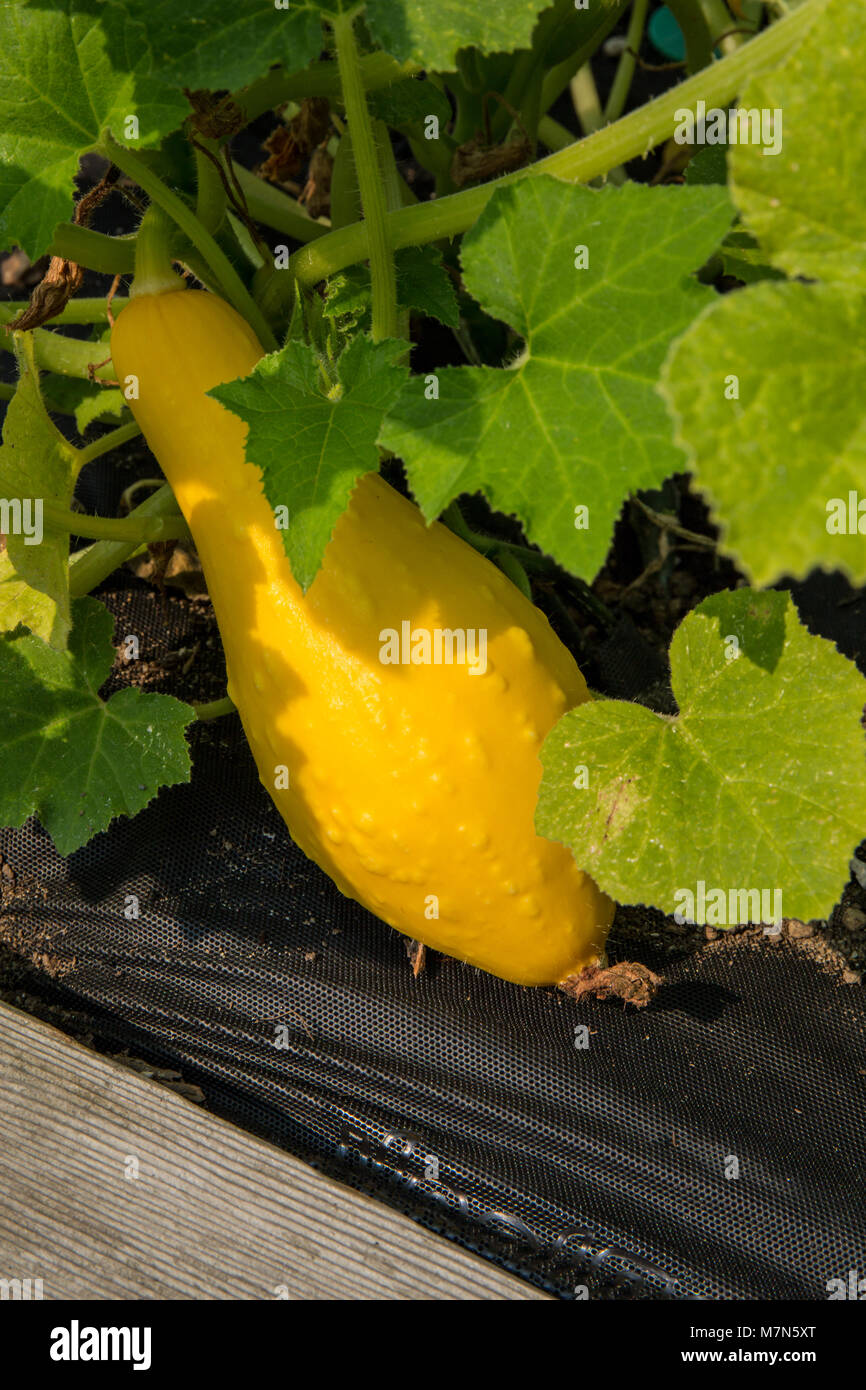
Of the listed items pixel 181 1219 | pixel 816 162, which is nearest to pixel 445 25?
pixel 816 162

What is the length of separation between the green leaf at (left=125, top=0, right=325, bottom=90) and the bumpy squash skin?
1.08 ft

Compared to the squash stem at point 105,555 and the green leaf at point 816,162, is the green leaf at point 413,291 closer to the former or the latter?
the squash stem at point 105,555

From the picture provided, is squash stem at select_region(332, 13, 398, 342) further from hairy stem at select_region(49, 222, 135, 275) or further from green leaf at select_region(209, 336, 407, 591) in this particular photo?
hairy stem at select_region(49, 222, 135, 275)

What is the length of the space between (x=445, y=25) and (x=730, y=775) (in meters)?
0.68

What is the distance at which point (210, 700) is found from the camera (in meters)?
1.51

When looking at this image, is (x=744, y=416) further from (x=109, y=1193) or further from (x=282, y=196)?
(x=282, y=196)

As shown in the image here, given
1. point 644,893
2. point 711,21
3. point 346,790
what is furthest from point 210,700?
point 711,21

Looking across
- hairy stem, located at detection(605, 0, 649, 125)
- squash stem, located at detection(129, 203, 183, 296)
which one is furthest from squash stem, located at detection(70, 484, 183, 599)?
hairy stem, located at detection(605, 0, 649, 125)

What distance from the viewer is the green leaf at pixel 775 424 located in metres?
0.71

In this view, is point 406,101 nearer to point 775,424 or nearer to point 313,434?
point 313,434

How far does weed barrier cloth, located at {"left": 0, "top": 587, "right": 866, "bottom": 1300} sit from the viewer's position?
3.80 ft

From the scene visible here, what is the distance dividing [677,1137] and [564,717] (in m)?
0.47

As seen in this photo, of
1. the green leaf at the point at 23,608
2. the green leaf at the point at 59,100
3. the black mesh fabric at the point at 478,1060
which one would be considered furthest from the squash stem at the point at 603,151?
the black mesh fabric at the point at 478,1060

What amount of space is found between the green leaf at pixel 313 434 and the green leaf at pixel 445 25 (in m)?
0.22
